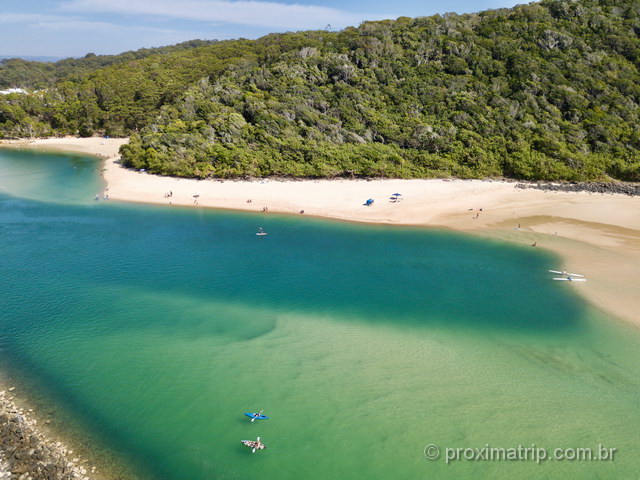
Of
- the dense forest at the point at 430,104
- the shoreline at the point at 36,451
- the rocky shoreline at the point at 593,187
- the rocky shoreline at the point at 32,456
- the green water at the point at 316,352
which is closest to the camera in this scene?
the rocky shoreline at the point at 32,456

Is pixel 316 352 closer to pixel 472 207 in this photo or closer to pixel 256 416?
pixel 256 416

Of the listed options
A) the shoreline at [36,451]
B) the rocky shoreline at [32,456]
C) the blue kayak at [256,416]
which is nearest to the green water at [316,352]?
the blue kayak at [256,416]

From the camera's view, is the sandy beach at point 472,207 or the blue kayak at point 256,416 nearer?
the blue kayak at point 256,416

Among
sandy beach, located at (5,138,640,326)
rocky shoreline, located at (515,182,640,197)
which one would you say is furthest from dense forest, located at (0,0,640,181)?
sandy beach, located at (5,138,640,326)

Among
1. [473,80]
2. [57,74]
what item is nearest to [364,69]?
[473,80]

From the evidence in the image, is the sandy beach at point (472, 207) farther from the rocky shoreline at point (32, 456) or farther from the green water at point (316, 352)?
the rocky shoreline at point (32, 456)

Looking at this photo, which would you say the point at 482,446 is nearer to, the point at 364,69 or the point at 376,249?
the point at 376,249
